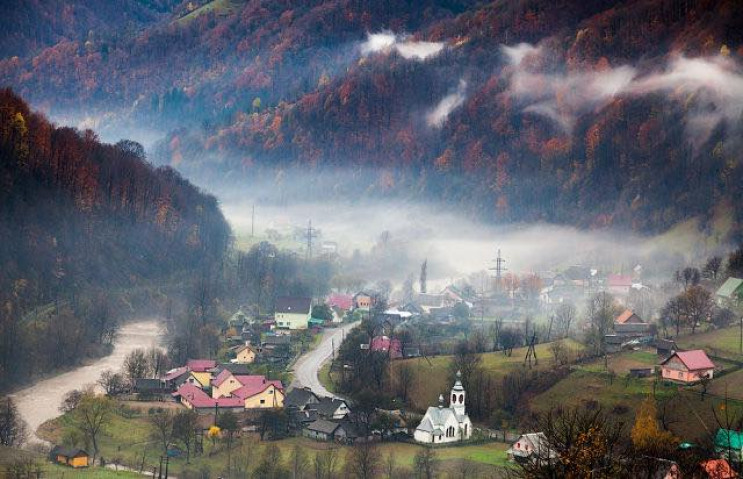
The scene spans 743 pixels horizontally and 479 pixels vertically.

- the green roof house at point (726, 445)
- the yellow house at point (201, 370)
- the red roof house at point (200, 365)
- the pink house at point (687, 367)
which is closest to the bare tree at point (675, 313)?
the pink house at point (687, 367)

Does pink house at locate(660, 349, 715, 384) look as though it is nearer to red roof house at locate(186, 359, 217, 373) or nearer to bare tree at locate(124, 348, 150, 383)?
red roof house at locate(186, 359, 217, 373)

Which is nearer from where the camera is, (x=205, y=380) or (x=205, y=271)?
(x=205, y=380)

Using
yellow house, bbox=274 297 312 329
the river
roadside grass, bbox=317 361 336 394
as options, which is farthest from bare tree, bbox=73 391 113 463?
yellow house, bbox=274 297 312 329

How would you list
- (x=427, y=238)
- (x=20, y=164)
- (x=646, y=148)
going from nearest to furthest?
(x=20, y=164) < (x=427, y=238) < (x=646, y=148)

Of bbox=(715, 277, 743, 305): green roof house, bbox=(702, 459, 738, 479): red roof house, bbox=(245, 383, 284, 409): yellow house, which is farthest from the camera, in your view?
bbox=(715, 277, 743, 305): green roof house

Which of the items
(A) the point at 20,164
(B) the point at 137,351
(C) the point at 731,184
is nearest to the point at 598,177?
(C) the point at 731,184

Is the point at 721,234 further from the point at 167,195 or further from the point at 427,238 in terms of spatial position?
the point at 167,195

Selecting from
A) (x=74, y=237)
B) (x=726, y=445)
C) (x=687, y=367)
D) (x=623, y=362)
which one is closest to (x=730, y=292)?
(x=623, y=362)
